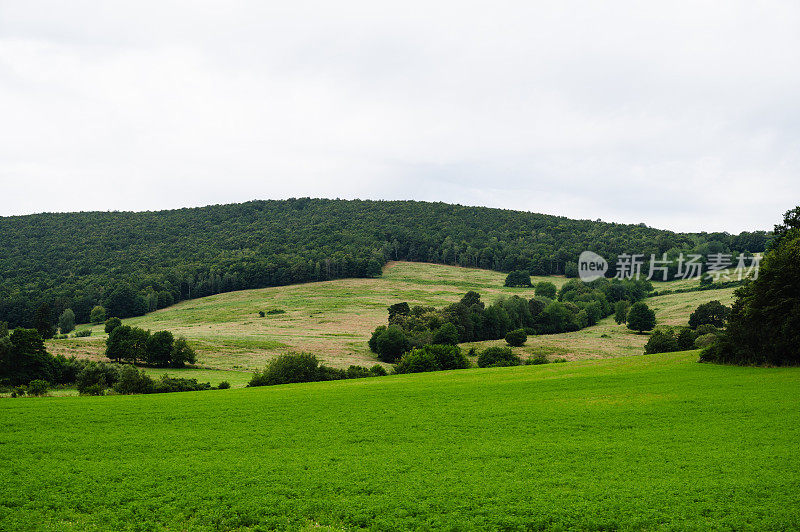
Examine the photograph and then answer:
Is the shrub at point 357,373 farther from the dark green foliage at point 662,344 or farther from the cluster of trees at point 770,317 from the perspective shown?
the dark green foliage at point 662,344

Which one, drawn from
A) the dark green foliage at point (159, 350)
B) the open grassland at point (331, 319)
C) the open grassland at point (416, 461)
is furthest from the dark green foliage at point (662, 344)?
the dark green foliage at point (159, 350)

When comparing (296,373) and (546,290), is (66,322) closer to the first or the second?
(296,373)

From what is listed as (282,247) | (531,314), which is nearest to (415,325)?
(531,314)

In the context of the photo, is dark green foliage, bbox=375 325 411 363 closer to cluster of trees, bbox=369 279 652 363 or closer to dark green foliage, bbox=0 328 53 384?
cluster of trees, bbox=369 279 652 363

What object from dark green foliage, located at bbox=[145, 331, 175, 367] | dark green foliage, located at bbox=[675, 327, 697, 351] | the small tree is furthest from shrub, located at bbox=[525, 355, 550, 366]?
the small tree

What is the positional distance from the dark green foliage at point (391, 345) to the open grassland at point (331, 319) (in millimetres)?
2173

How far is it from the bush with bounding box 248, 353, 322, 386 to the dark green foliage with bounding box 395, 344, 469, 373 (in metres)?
12.4

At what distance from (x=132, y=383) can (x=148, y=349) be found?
2084cm

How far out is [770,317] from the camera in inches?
1623

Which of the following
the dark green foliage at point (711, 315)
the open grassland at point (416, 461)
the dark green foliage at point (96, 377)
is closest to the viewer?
the open grassland at point (416, 461)

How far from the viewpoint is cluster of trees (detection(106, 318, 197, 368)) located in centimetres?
6638

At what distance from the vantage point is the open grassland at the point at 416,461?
16.8 m

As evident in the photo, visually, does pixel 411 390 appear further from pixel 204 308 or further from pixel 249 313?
pixel 204 308

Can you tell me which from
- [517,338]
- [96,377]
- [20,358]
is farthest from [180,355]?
[517,338]
